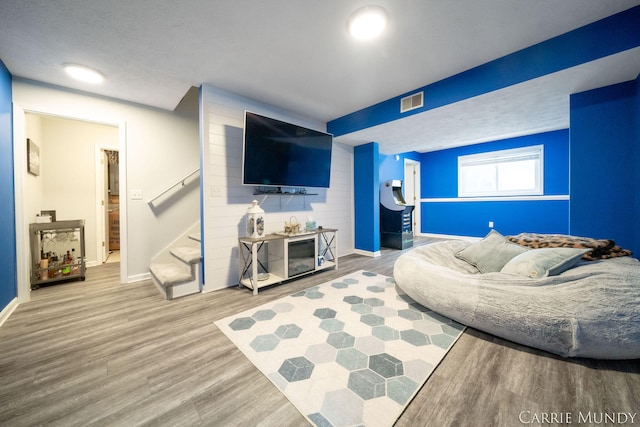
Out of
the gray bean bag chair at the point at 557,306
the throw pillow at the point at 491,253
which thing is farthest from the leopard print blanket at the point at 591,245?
the throw pillow at the point at 491,253

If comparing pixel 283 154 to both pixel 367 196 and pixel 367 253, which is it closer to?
pixel 367 196

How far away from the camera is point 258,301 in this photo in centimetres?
234

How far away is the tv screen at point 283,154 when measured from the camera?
2.71m

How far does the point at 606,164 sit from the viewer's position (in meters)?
2.31

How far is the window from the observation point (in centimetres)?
471

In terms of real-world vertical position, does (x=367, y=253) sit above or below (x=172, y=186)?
below

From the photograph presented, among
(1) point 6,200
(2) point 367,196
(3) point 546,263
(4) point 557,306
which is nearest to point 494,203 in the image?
(2) point 367,196

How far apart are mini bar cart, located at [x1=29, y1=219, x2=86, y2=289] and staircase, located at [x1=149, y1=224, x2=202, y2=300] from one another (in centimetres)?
100

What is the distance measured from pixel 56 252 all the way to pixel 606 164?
6684 millimetres

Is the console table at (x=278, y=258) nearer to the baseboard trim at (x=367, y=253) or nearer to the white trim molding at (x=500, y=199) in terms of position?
the baseboard trim at (x=367, y=253)

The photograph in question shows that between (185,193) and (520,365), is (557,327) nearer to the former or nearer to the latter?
(520,365)

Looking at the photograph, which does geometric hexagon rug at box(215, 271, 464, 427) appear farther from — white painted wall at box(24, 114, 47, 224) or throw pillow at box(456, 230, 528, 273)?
white painted wall at box(24, 114, 47, 224)

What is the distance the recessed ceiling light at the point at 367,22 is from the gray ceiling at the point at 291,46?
6 centimetres

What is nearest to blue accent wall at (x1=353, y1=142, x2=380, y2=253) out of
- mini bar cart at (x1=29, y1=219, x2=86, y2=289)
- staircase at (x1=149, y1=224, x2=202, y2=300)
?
staircase at (x1=149, y1=224, x2=202, y2=300)
